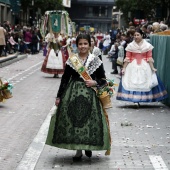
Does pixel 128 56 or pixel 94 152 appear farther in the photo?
pixel 128 56

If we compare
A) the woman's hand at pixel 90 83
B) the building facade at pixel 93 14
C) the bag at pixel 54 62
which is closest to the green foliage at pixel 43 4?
the bag at pixel 54 62

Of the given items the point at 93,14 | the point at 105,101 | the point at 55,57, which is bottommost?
the point at 93,14

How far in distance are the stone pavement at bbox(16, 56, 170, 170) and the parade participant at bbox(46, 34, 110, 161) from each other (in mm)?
271

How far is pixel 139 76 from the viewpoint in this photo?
1617 centimetres

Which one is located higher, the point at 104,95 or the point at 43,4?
the point at 104,95

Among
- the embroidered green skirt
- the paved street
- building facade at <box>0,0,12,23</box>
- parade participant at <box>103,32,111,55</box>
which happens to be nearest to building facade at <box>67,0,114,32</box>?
building facade at <box>0,0,12,23</box>

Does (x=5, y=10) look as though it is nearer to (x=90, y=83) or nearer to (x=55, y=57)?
(x=55, y=57)

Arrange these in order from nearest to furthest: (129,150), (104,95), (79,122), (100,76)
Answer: (79,122), (104,95), (100,76), (129,150)

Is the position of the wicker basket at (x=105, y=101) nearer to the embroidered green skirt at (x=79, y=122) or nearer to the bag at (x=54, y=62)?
the embroidered green skirt at (x=79, y=122)

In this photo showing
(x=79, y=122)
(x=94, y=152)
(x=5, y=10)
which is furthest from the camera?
(x=5, y=10)

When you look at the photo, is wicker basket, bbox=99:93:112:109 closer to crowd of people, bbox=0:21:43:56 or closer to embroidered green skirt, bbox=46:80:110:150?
embroidered green skirt, bbox=46:80:110:150

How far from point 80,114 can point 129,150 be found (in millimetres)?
1451

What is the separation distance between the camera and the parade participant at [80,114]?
360 inches

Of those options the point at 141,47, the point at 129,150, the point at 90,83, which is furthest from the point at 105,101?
the point at 141,47
